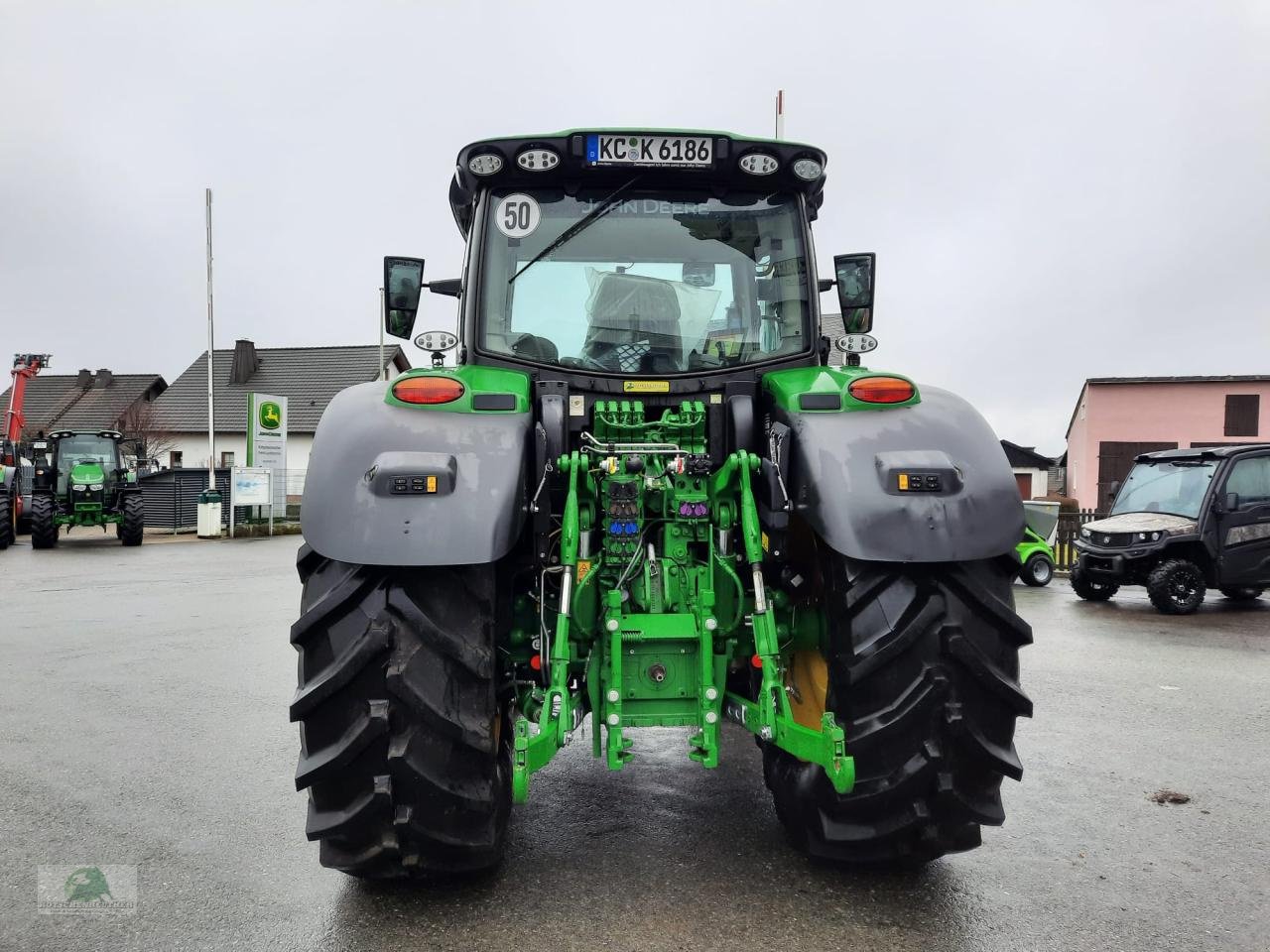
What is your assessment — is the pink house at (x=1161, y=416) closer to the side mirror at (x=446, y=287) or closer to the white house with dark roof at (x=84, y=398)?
the side mirror at (x=446, y=287)

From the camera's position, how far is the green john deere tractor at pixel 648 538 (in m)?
2.77

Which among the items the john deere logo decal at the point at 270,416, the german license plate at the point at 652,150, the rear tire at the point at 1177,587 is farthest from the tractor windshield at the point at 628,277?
the john deere logo decal at the point at 270,416

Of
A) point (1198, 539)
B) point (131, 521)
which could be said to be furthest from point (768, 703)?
point (131, 521)

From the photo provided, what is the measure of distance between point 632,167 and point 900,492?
Answer: 1.73 meters

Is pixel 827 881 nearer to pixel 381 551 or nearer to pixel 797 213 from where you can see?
pixel 381 551

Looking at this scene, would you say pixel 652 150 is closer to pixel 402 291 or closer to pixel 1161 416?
pixel 402 291

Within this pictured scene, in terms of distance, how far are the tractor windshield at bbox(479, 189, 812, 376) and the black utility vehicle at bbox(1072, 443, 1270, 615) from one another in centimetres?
976

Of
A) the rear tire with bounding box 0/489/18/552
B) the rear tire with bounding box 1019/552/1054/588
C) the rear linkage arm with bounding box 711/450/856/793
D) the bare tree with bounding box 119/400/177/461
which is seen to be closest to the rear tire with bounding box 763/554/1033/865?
the rear linkage arm with bounding box 711/450/856/793

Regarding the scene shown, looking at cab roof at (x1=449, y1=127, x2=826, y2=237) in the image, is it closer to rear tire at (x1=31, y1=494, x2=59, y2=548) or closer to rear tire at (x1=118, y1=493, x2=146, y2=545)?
rear tire at (x1=31, y1=494, x2=59, y2=548)

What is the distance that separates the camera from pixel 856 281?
4.41 m

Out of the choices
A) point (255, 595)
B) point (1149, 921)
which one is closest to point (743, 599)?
point (1149, 921)

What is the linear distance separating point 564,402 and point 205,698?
4.30m

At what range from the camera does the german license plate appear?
3.60 meters

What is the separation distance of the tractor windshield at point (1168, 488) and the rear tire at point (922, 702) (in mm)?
10670
